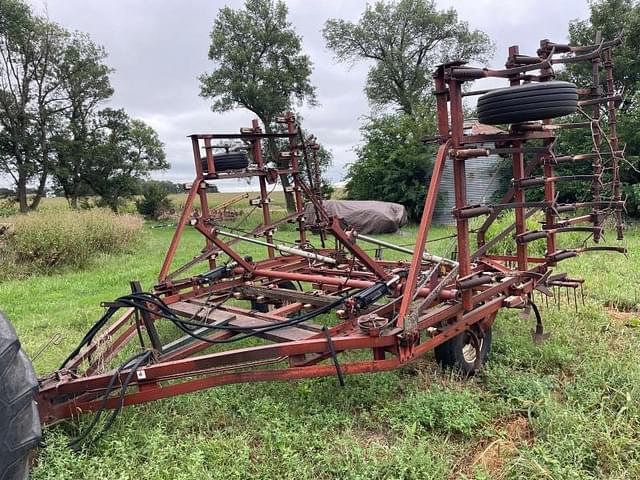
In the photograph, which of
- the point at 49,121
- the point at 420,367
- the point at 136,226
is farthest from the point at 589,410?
the point at 49,121

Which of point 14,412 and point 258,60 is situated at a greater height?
point 258,60

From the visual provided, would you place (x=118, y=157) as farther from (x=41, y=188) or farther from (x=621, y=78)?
(x=621, y=78)

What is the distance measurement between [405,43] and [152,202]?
19854 mm

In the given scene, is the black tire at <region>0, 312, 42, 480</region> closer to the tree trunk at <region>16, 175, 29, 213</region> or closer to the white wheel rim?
the white wheel rim

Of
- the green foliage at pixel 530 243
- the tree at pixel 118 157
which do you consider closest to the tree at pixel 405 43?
the tree at pixel 118 157

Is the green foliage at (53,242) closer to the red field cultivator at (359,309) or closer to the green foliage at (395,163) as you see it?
the red field cultivator at (359,309)

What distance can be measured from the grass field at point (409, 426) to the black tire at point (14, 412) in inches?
23.5

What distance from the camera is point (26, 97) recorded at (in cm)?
2609

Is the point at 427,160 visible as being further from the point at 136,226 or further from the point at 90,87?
the point at 90,87

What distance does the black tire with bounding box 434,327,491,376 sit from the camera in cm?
376

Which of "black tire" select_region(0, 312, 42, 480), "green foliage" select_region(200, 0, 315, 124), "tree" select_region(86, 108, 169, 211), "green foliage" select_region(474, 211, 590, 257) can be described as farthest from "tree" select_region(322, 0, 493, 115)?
"black tire" select_region(0, 312, 42, 480)

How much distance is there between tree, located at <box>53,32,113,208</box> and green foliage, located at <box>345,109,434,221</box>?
16.0 m

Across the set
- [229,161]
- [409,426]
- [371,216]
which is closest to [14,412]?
[409,426]

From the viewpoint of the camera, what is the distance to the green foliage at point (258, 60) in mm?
27641
